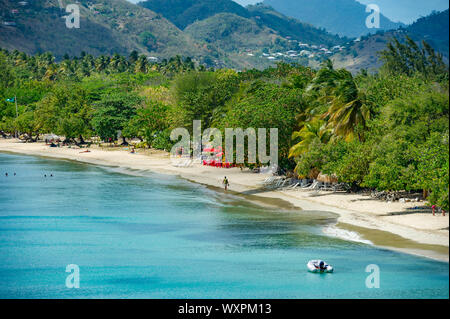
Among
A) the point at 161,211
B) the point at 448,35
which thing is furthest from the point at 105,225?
the point at 448,35

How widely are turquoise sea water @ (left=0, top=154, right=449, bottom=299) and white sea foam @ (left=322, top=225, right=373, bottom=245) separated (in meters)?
0.72

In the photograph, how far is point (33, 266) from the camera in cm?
3994

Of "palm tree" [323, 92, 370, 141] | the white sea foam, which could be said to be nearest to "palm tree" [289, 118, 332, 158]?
"palm tree" [323, 92, 370, 141]

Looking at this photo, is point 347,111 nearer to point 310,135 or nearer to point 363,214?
point 310,135

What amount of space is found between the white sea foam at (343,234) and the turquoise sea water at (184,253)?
0.72 metres

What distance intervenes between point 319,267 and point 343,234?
8664mm

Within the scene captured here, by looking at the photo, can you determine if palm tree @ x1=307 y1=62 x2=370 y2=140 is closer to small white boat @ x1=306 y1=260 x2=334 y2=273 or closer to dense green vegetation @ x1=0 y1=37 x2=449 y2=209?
dense green vegetation @ x1=0 y1=37 x2=449 y2=209

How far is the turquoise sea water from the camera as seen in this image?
1330 inches

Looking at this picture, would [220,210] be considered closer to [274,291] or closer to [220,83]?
[274,291]

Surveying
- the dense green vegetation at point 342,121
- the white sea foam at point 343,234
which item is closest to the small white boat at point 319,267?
the white sea foam at point 343,234

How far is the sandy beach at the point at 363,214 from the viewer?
39.0 meters

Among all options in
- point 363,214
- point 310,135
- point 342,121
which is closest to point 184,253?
point 363,214

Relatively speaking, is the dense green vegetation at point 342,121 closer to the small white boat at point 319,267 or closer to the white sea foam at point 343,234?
the white sea foam at point 343,234

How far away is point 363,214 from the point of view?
158ft
